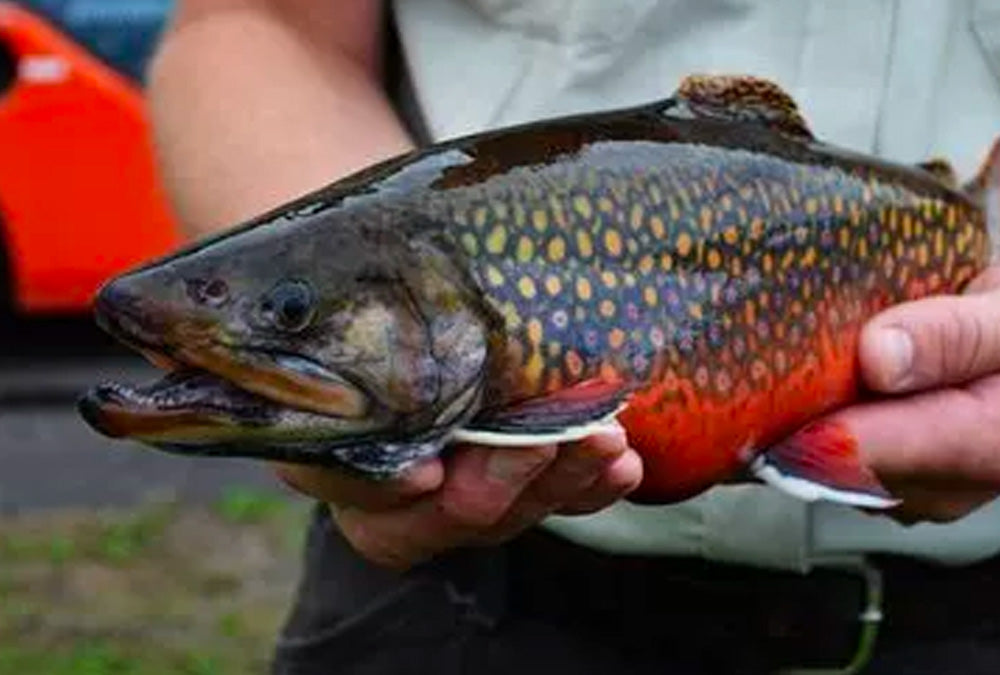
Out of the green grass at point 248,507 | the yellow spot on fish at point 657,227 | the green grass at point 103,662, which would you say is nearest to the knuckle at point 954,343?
the yellow spot on fish at point 657,227

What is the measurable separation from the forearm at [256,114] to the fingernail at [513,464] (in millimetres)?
415

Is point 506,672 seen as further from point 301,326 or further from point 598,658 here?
point 301,326

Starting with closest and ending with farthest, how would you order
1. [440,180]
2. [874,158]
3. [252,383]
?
1. [252,383]
2. [440,180]
3. [874,158]

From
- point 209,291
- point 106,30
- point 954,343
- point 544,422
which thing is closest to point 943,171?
point 954,343

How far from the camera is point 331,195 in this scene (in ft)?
4.98

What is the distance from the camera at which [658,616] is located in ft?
6.39

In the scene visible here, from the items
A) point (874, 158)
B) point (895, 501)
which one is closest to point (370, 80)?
point (874, 158)

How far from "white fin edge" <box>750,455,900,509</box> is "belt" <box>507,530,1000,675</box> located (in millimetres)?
254

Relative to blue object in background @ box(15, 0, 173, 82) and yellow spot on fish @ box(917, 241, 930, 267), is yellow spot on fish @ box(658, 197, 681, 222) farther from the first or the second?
blue object in background @ box(15, 0, 173, 82)

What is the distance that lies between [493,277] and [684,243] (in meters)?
0.17

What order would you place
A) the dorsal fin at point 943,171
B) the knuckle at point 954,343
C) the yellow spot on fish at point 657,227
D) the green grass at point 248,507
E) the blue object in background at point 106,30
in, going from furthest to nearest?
the blue object in background at point 106,30
the green grass at point 248,507
the dorsal fin at point 943,171
the knuckle at point 954,343
the yellow spot on fish at point 657,227

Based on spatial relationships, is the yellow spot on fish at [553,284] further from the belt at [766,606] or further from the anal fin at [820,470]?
the belt at [766,606]

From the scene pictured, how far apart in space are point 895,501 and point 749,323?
0.16 m

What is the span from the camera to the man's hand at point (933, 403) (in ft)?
5.61
